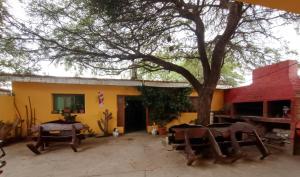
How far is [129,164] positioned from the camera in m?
5.82

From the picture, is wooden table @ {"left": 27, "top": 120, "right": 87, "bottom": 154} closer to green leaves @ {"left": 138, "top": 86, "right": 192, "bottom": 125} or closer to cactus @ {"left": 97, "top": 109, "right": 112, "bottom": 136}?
cactus @ {"left": 97, "top": 109, "right": 112, "bottom": 136}

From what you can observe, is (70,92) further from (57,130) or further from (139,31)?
(139,31)

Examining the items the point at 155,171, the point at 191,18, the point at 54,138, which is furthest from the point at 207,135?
the point at 54,138

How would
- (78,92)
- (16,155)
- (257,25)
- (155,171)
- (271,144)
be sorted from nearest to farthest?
(155,171) → (16,155) → (257,25) → (271,144) → (78,92)

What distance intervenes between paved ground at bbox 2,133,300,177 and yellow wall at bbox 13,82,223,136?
236cm

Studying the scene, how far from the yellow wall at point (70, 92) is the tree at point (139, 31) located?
312 centimetres

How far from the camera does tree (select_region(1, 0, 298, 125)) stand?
618cm

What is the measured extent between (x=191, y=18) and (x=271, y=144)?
5.13m

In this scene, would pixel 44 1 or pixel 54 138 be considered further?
pixel 54 138

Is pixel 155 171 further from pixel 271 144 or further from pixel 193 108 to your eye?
pixel 193 108

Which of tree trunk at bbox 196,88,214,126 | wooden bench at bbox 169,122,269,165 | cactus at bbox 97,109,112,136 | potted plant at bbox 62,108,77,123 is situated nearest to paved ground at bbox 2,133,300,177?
wooden bench at bbox 169,122,269,165

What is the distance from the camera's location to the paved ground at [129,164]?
511 cm

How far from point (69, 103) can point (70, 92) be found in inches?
19.8

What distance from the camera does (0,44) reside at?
20.7ft
